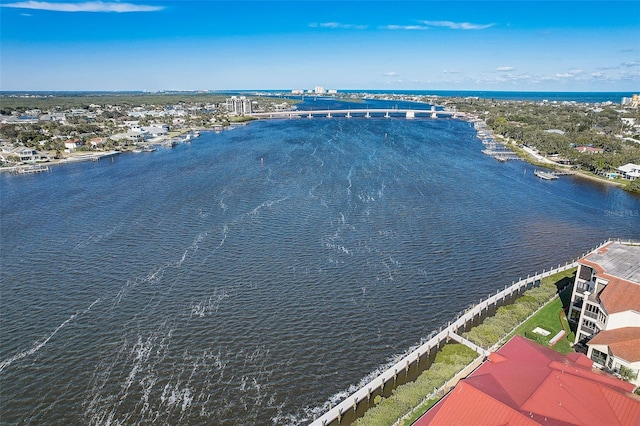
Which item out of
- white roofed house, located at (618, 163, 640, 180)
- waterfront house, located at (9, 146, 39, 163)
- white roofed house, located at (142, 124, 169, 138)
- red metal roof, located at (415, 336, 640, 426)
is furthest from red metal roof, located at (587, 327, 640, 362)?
white roofed house, located at (142, 124, 169, 138)

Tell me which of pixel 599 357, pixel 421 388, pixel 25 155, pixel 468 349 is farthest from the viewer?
pixel 25 155

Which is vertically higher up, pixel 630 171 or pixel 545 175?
pixel 630 171

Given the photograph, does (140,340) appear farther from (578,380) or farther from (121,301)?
(578,380)

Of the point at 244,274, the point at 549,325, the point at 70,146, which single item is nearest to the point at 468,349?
the point at 549,325

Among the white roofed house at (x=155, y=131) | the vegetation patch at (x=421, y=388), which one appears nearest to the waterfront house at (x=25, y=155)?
the white roofed house at (x=155, y=131)

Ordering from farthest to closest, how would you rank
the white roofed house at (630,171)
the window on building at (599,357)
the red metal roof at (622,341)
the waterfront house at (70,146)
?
1. the waterfront house at (70,146)
2. the white roofed house at (630,171)
3. the window on building at (599,357)
4. the red metal roof at (622,341)

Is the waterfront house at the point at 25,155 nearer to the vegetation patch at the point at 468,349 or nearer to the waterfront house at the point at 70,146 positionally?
the waterfront house at the point at 70,146

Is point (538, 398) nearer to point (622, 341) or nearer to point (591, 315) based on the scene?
point (622, 341)

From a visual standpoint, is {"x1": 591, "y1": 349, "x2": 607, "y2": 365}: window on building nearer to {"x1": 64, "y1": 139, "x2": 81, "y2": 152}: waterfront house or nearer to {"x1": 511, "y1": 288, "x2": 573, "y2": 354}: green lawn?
{"x1": 511, "y1": 288, "x2": 573, "y2": 354}: green lawn
